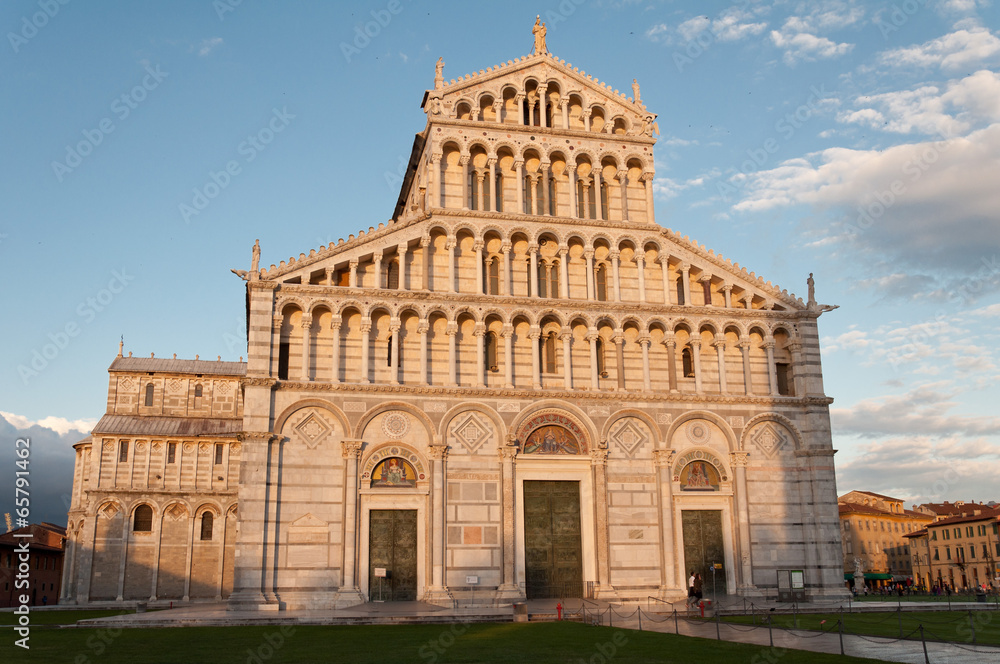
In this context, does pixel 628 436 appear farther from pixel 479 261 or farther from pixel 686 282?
pixel 479 261

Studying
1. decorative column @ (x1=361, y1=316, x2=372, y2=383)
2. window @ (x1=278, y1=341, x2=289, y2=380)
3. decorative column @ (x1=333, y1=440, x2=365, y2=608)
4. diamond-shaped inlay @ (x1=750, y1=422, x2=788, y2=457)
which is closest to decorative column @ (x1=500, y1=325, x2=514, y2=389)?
decorative column @ (x1=361, y1=316, x2=372, y2=383)

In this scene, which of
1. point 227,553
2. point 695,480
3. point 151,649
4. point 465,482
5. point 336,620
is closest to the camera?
point 151,649

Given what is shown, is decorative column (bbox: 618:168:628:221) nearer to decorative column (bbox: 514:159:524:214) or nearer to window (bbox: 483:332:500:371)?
decorative column (bbox: 514:159:524:214)

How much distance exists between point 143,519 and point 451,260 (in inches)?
1326

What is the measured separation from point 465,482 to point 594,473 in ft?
16.9

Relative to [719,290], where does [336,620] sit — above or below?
below

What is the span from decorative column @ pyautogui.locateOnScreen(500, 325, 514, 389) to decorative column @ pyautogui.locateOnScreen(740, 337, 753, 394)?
10.1 metres

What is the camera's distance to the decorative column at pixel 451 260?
34.8 metres

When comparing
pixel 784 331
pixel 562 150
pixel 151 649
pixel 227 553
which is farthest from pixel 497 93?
pixel 227 553

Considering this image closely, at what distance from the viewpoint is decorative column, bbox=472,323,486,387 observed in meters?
33.8

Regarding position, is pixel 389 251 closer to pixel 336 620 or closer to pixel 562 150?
pixel 562 150

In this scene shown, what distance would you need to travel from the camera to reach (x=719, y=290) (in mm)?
37500

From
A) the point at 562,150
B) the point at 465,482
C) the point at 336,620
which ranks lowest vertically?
the point at 336,620

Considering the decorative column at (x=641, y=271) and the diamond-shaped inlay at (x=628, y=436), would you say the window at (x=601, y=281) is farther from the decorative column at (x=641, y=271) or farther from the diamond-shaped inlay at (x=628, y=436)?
the diamond-shaped inlay at (x=628, y=436)
